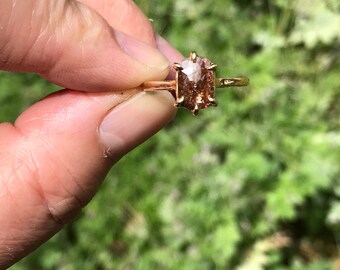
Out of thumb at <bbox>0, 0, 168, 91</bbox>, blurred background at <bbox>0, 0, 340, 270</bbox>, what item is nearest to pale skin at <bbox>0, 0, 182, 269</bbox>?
thumb at <bbox>0, 0, 168, 91</bbox>

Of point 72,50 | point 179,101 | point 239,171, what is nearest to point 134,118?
point 179,101

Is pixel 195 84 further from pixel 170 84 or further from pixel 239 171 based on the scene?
pixel 239 171

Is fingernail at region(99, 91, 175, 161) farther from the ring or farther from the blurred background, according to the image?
the blurred background

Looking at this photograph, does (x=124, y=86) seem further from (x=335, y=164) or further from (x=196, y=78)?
(x=335, y=164)

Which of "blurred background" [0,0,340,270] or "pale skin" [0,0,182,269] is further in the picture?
"blurred background" [0,0,340,270]

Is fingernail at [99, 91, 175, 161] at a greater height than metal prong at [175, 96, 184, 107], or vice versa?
metal prong at [175, 96, 184, 107]

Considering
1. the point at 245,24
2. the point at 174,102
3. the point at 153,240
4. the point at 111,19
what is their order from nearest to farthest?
the point at 174,102 < the point at 111,19 < the point at 153,240 < the point at 245,24

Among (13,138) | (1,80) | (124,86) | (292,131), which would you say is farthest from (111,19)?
(1,80)
